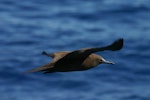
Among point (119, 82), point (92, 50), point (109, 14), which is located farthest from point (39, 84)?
point (92, 50)

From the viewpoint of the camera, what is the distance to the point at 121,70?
29.2 meters

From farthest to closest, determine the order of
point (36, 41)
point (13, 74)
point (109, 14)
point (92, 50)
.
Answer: point (109, 14)
point (36, 41)
point (13, 74)
point (92, 50)

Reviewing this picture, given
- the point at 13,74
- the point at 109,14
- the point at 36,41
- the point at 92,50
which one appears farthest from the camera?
the point at 109,14

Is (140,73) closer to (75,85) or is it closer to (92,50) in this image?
(75,85)

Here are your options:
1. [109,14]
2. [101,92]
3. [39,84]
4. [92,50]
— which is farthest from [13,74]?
[92,50]

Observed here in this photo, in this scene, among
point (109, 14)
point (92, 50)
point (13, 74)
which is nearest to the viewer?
point (92, 50)

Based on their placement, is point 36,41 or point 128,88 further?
point 36,41

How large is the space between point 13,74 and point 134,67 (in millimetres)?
4674

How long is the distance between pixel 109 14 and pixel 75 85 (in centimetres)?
605

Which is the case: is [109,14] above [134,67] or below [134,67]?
above

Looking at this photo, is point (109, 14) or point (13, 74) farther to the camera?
point (109, 14)

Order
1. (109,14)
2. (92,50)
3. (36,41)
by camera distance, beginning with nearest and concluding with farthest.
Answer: (92,50)
(36,41)
(109,14)

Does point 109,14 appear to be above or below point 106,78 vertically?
above

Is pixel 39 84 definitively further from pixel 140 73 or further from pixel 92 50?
pixel 92 50
